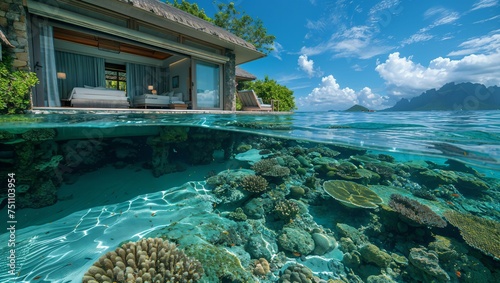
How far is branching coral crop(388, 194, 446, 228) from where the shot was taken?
5539 millimetres

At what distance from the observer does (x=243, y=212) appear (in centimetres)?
636

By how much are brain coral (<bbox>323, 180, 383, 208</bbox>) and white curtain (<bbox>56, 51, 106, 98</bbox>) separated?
13.8 metres

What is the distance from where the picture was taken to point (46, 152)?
5996mm

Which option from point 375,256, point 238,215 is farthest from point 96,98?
point 375,256

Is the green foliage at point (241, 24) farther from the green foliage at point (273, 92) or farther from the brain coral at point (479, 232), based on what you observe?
the brain coral at point (479, 232)

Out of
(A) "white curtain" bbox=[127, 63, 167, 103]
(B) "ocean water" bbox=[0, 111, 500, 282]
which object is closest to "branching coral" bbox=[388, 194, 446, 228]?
(B) "ocean water" bbox=[0, 111, 500, 282]

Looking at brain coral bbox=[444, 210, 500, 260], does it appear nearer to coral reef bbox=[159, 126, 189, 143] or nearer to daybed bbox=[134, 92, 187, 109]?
coral reef bbox=[159, 126, 189, 143]

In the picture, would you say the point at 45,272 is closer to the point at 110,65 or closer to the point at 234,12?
the point at 110,65

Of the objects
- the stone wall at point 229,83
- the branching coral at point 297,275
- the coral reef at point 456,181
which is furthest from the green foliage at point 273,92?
the branching coral at point 297,275

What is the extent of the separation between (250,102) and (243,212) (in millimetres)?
8552

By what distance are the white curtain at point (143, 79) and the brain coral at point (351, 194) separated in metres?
12.0

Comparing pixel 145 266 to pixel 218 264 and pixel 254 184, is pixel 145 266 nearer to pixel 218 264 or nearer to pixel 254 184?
pixel 218 264

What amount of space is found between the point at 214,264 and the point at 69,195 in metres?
6.19

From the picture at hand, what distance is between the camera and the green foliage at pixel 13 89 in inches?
196
